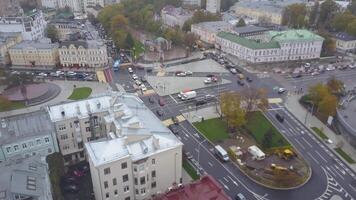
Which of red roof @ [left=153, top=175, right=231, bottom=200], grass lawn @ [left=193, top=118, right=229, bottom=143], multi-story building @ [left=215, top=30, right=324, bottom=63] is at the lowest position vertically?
grass lawn @ [left=193, top=118, right=229, bottom=143]

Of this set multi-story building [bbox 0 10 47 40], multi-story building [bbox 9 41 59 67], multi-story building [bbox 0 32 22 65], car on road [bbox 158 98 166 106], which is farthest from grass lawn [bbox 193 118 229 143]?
multi-story building [bbox 0 10 47 40]

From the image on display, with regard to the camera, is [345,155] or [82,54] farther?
[82,54]

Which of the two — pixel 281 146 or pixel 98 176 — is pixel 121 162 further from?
pixel 281 146

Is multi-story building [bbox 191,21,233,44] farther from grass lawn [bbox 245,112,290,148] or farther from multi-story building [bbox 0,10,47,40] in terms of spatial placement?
multi-story building [bbox 0,10,47,40]

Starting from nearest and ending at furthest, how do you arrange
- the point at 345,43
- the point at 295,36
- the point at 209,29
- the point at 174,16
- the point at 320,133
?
the point at 320,133 → the point at 295,36 → the point at 345,43 → the point at 209,29 → the point at 174,16

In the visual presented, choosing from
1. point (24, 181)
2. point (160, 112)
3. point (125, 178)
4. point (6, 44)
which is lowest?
point (160, 112)

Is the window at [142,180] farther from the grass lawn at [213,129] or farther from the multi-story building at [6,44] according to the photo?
the multi-story building at [6,44]

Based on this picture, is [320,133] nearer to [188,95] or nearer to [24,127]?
[188,95]

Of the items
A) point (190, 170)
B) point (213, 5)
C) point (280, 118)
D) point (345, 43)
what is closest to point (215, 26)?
point (345, 43)
